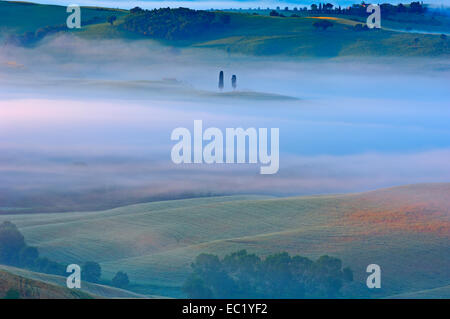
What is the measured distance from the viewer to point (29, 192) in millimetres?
24266

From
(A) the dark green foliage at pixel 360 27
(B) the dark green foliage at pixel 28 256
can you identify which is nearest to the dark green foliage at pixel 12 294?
(B) the dark green foliage at pixel 28 256

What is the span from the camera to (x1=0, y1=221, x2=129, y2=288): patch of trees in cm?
1728

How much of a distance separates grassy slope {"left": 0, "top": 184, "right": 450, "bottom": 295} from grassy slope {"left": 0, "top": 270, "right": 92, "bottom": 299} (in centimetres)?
375

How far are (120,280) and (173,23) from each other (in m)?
13.1

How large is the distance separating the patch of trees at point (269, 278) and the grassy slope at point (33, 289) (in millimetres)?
2761

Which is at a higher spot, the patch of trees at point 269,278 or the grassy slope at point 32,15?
the grassy slope at point 32,15

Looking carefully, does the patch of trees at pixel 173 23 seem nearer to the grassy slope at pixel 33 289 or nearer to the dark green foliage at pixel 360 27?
the dark green foliage at pixel 360 27

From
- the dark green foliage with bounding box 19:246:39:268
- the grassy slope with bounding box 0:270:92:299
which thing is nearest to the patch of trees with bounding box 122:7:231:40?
the dark green foliage with bounding box 19:246:39:268

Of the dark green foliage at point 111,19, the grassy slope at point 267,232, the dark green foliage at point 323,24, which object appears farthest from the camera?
the dark green foliage at point 323,24

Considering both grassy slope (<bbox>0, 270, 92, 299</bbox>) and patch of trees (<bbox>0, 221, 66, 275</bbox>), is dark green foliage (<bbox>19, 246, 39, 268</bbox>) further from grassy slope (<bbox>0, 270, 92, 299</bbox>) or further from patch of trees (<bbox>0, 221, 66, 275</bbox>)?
grassy slope (<bbox>0, 270, 92, 299</bbox>)

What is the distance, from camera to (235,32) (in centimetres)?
3145

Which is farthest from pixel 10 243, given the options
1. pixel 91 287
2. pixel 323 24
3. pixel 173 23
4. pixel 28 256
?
pixel 323 24

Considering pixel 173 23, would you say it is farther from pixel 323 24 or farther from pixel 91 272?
pixel 91 272

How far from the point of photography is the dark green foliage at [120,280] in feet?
54.7
